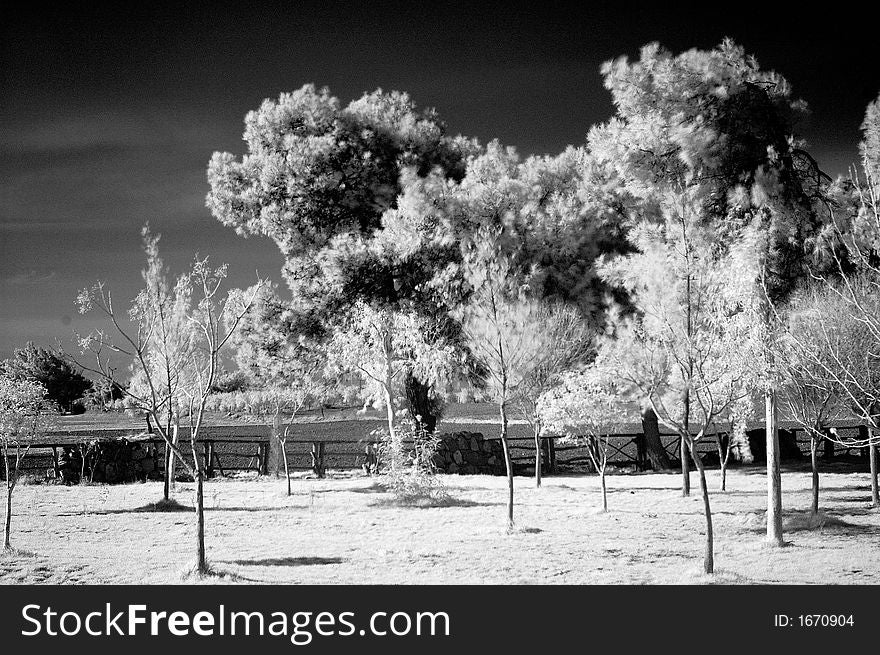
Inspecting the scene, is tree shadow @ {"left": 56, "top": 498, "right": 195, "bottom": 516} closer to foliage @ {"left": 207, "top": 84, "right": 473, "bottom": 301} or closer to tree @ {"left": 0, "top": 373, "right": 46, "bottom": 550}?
tree @ {"left": 0, "top": 373, "right": 46, "bottom": 550}

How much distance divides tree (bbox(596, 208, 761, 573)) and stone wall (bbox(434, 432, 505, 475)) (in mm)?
8965

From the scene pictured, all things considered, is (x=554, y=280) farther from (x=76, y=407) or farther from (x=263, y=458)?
(x=76, y=407)

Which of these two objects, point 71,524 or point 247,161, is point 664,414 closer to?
point 71,524

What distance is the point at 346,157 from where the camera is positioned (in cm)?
1338

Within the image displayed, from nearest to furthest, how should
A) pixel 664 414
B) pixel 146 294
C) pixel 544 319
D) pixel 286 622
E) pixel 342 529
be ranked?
pixel 286 622 < pixel 664 414 < pixel 146 294 < pixel 342 529 < pixel 544 319

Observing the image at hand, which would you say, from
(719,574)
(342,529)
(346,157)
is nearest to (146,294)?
(342,529)

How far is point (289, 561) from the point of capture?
765 cm

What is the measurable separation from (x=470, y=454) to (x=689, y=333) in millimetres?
10455

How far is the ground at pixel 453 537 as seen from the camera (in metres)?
6.94

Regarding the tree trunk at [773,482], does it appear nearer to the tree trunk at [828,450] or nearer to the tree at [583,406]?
the tree at [583,406]

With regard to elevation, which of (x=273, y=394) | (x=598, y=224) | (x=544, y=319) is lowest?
(x=273, y=394)

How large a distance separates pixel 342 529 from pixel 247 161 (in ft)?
24.0

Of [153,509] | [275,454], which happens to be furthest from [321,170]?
[275,454]

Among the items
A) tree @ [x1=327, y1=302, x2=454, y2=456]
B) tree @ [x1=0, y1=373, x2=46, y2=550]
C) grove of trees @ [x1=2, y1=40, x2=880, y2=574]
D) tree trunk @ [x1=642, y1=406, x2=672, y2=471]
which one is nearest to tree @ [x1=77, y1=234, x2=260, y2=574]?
grove of trees @ [x1=2, y1=40, x2=880, y2=574]
